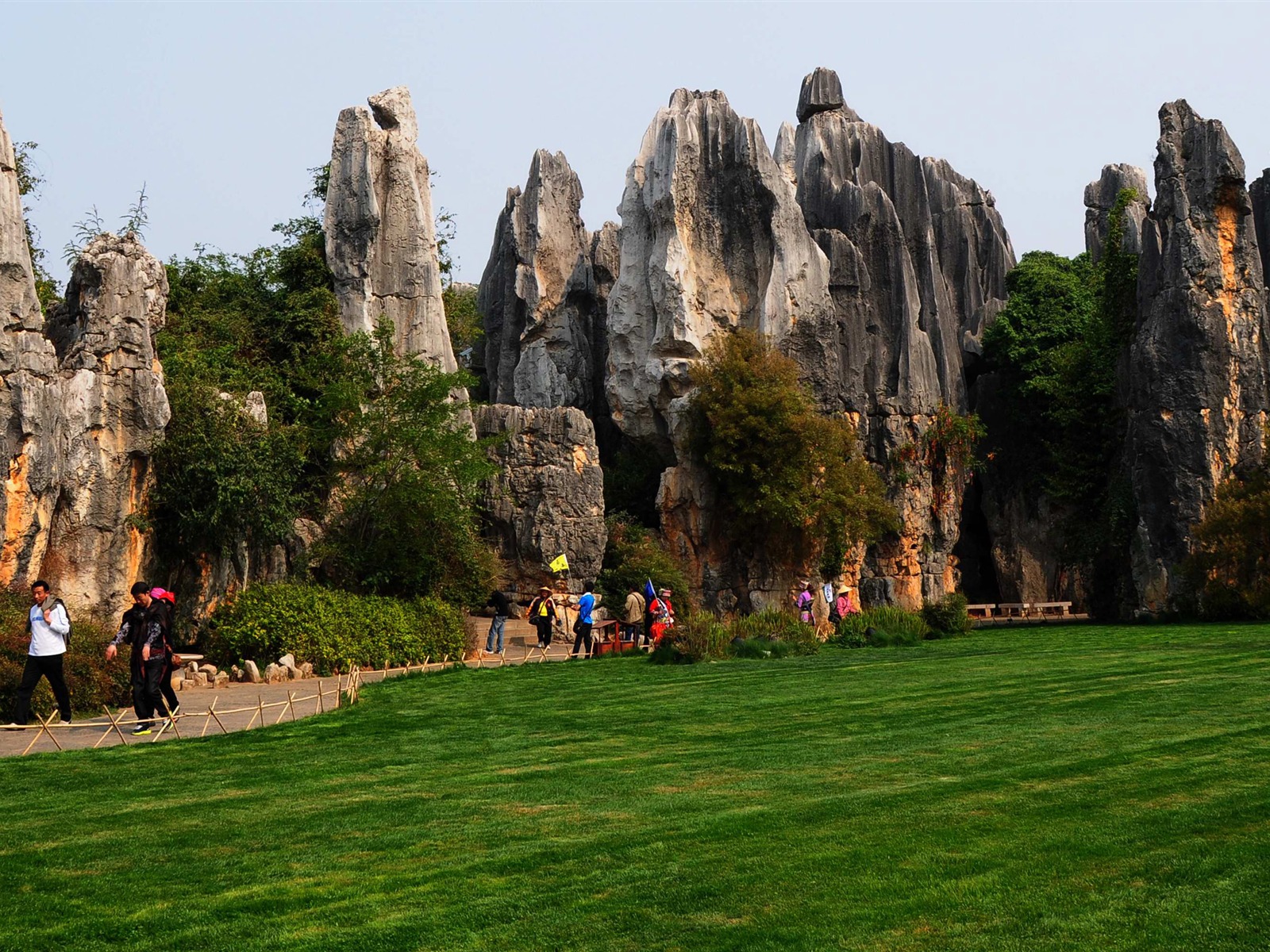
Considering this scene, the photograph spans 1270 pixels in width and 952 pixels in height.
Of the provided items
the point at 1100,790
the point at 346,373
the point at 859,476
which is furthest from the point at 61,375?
the point at 859,476

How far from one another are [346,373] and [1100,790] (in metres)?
22.5

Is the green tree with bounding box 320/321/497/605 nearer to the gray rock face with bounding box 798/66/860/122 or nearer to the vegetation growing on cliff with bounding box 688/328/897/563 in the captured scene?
the vegetation growing on cliff with bounding box 688/328/897/563

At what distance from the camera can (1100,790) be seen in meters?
8.38

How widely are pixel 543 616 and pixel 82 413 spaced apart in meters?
9.40

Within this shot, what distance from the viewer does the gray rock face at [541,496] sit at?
32469mm

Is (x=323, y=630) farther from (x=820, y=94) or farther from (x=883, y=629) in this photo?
(x=820, y=94)

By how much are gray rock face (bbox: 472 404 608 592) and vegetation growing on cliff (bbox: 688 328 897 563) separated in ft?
14.0

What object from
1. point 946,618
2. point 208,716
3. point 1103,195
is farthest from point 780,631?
point 1103,195

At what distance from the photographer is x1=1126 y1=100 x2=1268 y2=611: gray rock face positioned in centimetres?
3525

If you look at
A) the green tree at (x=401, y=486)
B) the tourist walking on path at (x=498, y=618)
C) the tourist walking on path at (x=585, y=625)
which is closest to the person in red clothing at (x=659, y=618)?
the tourist walking on path at (x=585, y=625)

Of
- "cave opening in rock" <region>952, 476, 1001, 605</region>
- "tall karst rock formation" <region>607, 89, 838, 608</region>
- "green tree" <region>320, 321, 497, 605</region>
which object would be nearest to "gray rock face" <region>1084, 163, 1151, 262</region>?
"cave opening in rock" <region>952, 476, 1001, 605</region>

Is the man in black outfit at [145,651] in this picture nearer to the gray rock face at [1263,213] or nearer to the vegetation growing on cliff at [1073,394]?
the vegetation growing on cliff at [1073,394]

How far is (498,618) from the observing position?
27.1 m

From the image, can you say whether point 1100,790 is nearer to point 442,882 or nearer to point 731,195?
point 442,882
